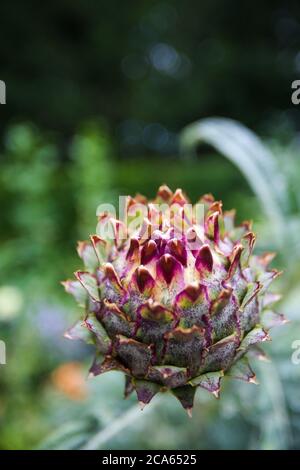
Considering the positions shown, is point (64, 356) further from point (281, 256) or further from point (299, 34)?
point (299, 34)

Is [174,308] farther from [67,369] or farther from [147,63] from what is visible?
[147,63]

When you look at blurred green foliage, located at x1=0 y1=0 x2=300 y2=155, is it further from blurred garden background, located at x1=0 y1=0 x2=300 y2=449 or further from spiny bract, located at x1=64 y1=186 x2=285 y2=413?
spiny bract, located at x1=64 y1=186 x2=285 y2=413

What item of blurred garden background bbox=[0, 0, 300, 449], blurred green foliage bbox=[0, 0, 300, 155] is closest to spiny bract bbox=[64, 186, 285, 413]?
blurred garden background bbox=[0, 0, 300, 449]

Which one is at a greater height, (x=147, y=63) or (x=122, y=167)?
(x=147, y=63)

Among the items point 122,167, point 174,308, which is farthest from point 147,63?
point 174,308

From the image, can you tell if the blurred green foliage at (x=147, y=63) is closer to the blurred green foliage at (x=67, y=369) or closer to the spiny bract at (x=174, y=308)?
the blurred green foliage at (x=67, y=369)

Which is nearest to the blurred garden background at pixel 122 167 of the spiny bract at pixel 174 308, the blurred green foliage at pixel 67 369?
the blurred green foliage at pixel 67 369

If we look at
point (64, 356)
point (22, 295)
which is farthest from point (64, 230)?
point (22, 295)
